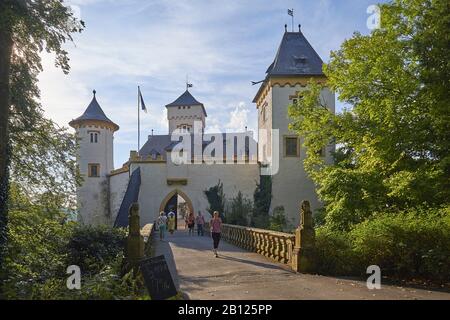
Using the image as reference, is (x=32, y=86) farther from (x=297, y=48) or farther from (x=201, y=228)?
(x=297, y=48)

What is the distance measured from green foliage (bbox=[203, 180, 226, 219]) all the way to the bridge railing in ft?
39.4

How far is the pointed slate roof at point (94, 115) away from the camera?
41.1 metres

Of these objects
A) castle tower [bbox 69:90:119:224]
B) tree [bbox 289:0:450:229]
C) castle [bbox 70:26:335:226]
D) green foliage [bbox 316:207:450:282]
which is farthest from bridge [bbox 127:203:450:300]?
castle tower [bbox 69:90:119:224]

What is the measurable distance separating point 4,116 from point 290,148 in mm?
23416

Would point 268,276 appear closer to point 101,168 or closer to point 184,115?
point 101,168

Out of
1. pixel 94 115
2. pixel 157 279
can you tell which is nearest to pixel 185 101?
pixel 94 115

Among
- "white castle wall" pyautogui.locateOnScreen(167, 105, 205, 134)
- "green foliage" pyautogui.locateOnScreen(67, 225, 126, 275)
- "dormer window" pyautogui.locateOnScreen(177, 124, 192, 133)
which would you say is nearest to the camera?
"green foliage" pyautogui.locateOnScreen(67, 225, 126, 275)

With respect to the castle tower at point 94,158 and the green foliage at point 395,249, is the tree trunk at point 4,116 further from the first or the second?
the castle tower at point 94,158

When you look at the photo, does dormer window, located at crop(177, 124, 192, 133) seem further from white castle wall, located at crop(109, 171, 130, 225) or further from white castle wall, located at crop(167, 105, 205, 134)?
white castle wall, located at crop(109, 171, 130, 225)

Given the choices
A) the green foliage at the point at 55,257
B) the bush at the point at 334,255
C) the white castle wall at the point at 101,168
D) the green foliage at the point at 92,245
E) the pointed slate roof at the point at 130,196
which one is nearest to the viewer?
the green foliage at the point at 55,257

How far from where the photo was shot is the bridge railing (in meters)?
12.6

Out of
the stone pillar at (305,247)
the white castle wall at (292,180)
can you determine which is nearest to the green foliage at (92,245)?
the stone pillar at (305,247)

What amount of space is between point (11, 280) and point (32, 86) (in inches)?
201

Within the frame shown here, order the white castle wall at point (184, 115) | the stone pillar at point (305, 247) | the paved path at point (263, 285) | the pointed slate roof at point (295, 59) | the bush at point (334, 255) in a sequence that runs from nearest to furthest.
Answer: the paved path at point (263, 285)
the bush at point (334, 255)
the stone pillar at point (305, 247)
the pointed slate roof at point (295, 59)
the white castle wall at point (184, 115)
